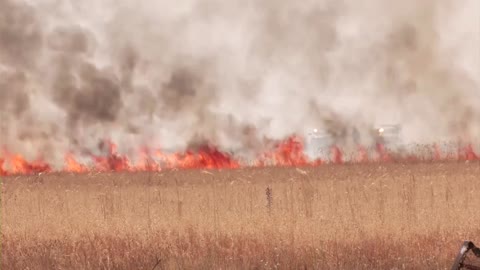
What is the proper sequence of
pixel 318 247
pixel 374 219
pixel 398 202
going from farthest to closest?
pixel 398 202
pixel 374 219
pixel 318 247

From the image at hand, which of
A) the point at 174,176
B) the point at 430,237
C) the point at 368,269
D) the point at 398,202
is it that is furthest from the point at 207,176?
the point at 368,269

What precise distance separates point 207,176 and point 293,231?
13126mm

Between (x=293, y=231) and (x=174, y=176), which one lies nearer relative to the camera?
(x=293, y=231)

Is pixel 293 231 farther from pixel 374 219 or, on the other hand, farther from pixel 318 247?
pixel 374 219

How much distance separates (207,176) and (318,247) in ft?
46.7

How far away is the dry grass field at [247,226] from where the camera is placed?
1109 cm

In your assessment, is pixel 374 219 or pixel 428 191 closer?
pixel 374 219

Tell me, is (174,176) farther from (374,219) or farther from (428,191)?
(374,219)

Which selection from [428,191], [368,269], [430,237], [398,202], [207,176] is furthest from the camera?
[207,176]

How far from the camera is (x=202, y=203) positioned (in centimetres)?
1697

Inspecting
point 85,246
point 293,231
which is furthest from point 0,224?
point 293,231

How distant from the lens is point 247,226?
13250mm

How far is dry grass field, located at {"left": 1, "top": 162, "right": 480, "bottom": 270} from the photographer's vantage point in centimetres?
1109

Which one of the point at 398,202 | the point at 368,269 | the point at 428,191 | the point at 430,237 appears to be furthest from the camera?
the point at 428,191
